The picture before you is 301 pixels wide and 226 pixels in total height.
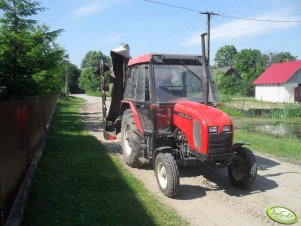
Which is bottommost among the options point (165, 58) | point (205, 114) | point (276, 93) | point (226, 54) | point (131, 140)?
point (131, 140)

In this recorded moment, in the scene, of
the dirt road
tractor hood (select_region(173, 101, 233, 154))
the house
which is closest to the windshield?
tractor hood (select_region(173, 101, 233, 154))

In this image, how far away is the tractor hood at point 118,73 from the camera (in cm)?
928

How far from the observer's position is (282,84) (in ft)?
148

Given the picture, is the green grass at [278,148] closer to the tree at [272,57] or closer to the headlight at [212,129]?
the headlight at [212,129]

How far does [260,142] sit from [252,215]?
7.14 metres

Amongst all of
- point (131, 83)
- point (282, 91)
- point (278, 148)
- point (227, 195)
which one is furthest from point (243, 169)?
point (282, 91)

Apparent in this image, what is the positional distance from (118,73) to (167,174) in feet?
13.5

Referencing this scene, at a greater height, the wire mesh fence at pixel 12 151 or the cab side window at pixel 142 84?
the cab side window at pixel 142 84

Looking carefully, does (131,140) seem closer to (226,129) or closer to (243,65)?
(226,129)

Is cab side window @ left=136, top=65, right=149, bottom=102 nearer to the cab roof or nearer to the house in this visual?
the cab roof

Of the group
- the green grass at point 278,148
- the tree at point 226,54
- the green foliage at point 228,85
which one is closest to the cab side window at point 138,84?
the green grass at point 278,148

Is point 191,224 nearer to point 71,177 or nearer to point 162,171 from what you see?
point 162,171

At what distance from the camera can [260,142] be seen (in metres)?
12.4

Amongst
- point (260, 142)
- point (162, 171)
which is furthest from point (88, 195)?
point (260, 142)
